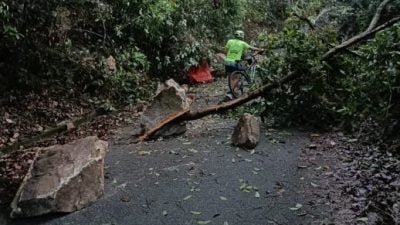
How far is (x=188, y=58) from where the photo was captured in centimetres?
1348

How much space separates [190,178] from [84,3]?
21.4ft

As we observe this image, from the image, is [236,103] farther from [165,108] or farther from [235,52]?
[235,52]

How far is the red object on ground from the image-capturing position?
13.8m

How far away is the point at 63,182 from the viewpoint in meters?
5.04

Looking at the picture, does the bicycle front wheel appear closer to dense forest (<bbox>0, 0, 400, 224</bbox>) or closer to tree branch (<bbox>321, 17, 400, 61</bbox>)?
dense forest (<bbox>0, 0, 400, 224</bbox>)

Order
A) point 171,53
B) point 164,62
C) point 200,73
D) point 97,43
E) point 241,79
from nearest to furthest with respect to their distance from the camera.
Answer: point 241,79 → point 97,43 → point 164,62 → point 171,53 → point 200,73

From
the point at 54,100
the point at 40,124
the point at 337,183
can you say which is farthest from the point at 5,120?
the point at 337,183

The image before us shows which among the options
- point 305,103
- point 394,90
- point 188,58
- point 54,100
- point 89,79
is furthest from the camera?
point 188,58

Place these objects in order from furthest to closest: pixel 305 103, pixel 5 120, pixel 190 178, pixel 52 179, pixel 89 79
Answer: pixel 89 79 → pixel 5 120 → pixel 305 103 → pixel 190 178 → pixel 52 179

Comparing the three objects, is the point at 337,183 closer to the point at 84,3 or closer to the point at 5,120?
the point at 5,120

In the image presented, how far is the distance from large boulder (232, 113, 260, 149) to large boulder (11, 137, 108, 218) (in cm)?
204

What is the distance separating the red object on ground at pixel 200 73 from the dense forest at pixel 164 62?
0.26 metres

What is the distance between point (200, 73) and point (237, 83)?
347cm

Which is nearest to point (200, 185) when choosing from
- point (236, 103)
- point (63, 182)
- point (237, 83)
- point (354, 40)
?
point (63, 182)
